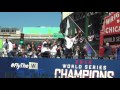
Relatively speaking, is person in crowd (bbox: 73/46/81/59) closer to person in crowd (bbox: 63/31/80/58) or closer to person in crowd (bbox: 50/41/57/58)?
person in crowd (bbox: 63/31/80/58)

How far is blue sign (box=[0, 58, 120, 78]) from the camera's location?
11.9 meters

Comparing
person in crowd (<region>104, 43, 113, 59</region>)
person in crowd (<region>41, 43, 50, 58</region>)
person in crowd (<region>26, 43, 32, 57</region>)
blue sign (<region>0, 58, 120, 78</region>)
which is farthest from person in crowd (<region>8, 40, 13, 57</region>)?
person in crowd (<region>104, 43, 113, 59</region>)

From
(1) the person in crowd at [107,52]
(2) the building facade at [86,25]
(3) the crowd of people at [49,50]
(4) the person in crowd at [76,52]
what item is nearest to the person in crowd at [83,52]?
(3) the crowd of people at [49,50]

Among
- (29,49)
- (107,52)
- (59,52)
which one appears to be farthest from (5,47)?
(107,52)

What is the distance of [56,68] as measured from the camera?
39.5ft
